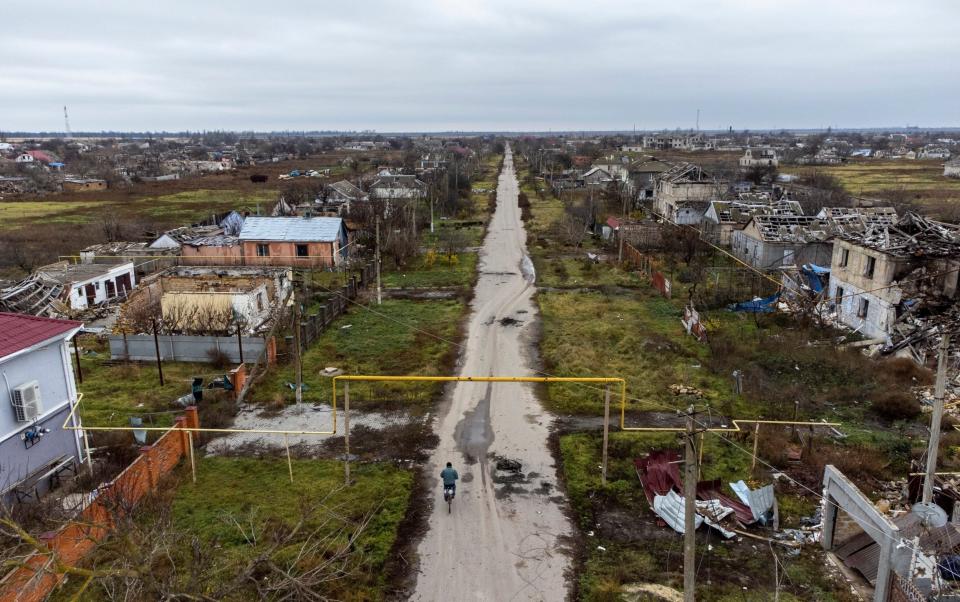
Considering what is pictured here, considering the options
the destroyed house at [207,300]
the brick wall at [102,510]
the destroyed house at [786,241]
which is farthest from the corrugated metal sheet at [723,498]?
the destroyed house at [786,241]

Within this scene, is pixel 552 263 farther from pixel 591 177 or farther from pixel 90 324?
pixel 591 177

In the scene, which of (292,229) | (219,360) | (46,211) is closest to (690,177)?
(292,229)

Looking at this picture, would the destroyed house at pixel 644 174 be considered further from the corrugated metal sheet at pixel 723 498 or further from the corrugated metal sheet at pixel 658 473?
the corrugated metal sheet at pixel 723 498

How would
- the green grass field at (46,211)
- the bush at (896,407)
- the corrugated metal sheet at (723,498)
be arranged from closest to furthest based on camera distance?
the corrugated metal sheet at (723,498) < the bush at (896,407) < the green grass field at (46,211)

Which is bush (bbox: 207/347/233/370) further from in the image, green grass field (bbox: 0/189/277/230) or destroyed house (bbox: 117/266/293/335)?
green grass field (bbox: 0/189/277/230)

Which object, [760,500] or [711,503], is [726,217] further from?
[711,503]

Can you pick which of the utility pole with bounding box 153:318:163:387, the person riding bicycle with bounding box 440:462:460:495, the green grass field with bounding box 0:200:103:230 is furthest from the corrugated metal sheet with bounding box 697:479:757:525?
the green grass field with bounding box 0:200:103:230
